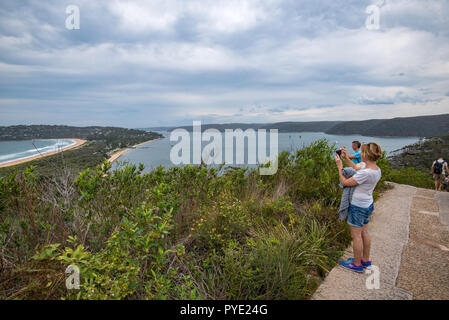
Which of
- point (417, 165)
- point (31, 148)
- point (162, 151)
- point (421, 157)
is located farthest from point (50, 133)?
point (421, 157)

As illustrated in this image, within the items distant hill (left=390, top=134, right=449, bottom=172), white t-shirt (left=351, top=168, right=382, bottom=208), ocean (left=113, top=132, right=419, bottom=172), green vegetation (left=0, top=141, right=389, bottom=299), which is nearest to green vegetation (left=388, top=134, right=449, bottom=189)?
distant hill (left=390, top=134, right=449, bottom=172)

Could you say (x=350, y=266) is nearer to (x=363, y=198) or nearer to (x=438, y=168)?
(x=363, y=198)

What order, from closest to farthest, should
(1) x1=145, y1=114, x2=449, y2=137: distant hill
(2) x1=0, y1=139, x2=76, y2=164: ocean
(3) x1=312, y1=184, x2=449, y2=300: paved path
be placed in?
(3) x1=312, y1=184, x2=449, y2=300: paved path → (2) x1=0, y1=139, x2=76, y2=164: ocean → (1) x1=145, y1=114, x2=449, y2=137: distant hill

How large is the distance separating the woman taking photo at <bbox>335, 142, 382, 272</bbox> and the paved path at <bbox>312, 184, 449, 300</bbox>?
224 mm

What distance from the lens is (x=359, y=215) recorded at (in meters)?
2.91

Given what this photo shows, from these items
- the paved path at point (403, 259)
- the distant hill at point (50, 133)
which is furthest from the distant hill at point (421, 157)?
the distant hill at point (50, 133)

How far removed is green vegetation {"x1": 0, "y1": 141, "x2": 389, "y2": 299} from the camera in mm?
2229

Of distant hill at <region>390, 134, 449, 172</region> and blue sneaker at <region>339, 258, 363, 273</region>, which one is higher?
distant hill at <region>390, 134, 449, 172</region>

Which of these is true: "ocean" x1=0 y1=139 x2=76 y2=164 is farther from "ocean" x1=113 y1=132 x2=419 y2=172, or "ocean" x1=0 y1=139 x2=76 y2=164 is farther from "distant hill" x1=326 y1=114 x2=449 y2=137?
"distant hill" x1=326 y1=114 x2=449 y2=137

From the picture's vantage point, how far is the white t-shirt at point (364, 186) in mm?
2752

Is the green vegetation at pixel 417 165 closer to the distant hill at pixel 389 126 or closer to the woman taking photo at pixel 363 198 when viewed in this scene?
the woman taking photo at pixel 363 198

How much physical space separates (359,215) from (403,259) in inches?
51.0
